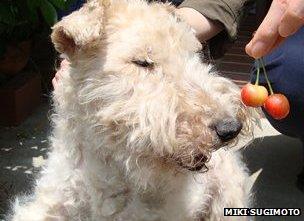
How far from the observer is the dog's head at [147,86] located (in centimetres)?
185

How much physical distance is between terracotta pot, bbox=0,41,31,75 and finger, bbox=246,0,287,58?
2.52 metres

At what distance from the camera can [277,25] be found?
182 cm

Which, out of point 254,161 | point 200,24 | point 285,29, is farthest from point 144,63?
point 254,161

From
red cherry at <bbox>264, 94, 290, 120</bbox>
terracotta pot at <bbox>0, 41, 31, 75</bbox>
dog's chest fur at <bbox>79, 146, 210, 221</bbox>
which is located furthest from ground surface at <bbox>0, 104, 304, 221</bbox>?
red cherry at <bbox>264, 94, 290, 120</bbox>

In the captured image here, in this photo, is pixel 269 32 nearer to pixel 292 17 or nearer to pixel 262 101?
pixel 292 17

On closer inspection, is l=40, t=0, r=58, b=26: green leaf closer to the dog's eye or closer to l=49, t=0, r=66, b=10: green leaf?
l=49, t=0, r=66, b=10: green leaf

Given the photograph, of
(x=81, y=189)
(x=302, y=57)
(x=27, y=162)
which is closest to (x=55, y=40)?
(x=81, y=189)

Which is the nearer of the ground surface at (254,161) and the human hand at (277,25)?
the human hand at (277,25)

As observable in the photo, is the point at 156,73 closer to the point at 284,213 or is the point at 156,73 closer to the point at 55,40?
the point at 55,40

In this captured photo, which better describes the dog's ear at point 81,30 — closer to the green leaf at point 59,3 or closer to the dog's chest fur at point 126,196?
the dog's chest fur at point 126,196

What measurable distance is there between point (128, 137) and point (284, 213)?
1516 millimetres

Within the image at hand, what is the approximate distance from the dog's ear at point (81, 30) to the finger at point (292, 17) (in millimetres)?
677

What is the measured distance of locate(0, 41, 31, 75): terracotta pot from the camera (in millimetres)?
4055

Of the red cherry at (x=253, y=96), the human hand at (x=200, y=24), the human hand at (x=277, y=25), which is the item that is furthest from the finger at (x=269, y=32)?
the human hand at (x=200, y=24)
